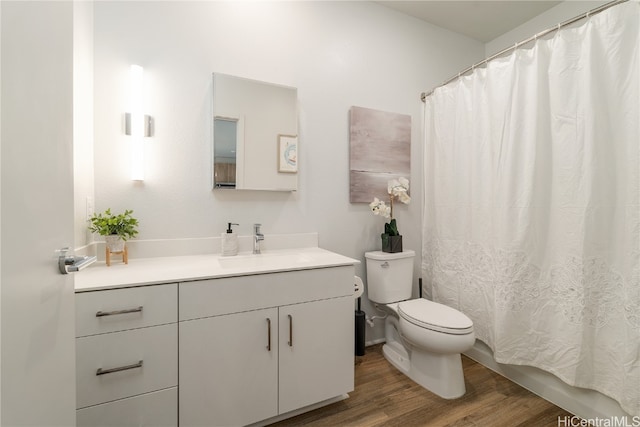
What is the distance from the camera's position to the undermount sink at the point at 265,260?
4.75 ft

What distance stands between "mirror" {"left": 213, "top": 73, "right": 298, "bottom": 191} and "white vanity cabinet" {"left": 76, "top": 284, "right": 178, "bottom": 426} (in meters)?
0.81

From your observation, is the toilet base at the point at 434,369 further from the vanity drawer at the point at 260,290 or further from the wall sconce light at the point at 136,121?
the wall sconce light at the point at 136,121

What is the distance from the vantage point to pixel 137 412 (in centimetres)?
110

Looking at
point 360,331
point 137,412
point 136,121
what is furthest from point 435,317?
point 136,121

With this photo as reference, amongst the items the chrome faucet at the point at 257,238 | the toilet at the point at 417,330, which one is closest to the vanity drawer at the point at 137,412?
the chrome faucet at the point at 257,238

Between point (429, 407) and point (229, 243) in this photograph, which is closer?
point (429, 407)

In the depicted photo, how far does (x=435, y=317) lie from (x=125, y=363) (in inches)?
62.0

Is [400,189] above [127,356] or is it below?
above

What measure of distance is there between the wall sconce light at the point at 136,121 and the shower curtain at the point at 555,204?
6.75ft

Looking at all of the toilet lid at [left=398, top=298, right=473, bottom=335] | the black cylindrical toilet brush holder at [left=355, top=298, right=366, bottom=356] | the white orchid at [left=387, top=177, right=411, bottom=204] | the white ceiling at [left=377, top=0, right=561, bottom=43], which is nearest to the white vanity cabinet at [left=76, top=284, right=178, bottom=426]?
the black cylindrical toilet brush holder at [left=355, top=298, right=366, bottom=356]

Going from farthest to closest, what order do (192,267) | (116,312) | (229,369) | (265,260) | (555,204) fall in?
(265,260), (555,204), (192,267), (229,369), (116,312)

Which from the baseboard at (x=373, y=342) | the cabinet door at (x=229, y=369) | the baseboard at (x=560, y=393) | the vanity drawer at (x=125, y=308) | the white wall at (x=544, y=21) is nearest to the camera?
the vanity drawer at (x=125, y=308)

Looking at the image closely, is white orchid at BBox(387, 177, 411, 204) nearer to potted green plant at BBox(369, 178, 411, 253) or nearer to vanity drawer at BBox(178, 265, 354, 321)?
potted green plant at BBox(369, 178, 411, 253)

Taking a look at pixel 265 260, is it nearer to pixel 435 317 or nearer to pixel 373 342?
pixel 435 317
